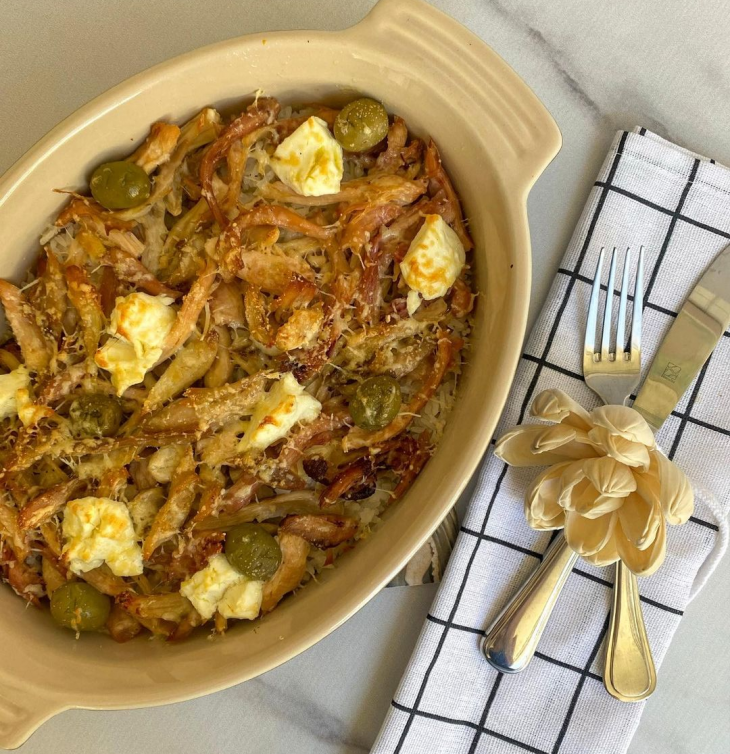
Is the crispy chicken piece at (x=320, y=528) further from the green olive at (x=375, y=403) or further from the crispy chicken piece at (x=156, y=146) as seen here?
the crispy chicken piece at (x=156, y=146)

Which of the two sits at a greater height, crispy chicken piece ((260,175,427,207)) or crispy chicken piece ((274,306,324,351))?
crispy chicken piece ((260,175,427,207))

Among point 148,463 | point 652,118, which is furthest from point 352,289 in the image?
point 652,118

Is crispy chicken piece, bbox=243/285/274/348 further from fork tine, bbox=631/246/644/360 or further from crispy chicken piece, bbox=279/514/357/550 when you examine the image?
fork tine, bbox=631/246/644/360

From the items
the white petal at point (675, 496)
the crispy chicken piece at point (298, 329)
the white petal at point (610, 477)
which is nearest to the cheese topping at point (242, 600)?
the crispy chicken piece at point (298, 329)

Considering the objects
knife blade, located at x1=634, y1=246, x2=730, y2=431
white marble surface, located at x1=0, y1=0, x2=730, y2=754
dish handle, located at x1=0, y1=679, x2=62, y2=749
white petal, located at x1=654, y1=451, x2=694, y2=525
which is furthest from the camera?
white marble surface, located at x1=0, y1=0, x2=730, y2=754

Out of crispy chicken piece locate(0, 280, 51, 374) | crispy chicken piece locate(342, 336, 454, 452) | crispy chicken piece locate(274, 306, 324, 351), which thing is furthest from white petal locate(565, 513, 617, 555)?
crispy chicken piece locate(0, 280, 51, 374)

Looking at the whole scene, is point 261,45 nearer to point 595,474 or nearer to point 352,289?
point 352,289
